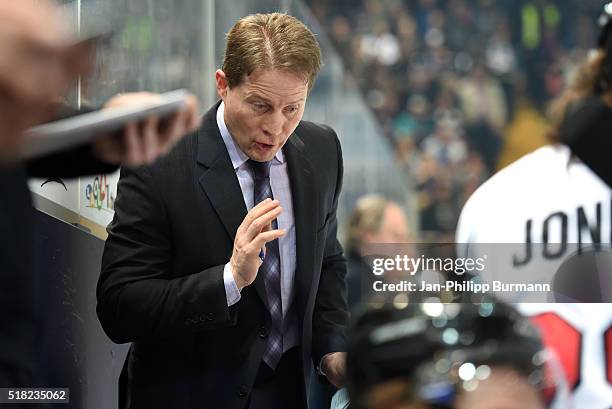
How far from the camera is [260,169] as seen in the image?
3.01 metres

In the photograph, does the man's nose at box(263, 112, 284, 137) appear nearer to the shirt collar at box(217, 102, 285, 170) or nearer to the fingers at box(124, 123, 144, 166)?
the shirt collar at box(217, 102, 285, 170)

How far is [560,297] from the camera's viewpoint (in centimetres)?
325

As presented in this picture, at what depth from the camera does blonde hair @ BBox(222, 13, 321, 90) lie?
285 centimetres

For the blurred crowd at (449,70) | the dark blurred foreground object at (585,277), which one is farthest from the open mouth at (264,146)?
the blurred crowd at (449,70)

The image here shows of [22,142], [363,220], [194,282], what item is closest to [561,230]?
[363,220]

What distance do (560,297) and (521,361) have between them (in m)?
1.96

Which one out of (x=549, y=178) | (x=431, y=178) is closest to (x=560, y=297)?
(x=549, y=178)

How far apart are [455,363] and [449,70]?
3.17m

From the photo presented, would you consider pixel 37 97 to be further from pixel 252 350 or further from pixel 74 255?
pixel 74 255

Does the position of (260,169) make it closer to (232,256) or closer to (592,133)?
(232,256)

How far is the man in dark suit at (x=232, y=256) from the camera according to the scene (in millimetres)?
2830

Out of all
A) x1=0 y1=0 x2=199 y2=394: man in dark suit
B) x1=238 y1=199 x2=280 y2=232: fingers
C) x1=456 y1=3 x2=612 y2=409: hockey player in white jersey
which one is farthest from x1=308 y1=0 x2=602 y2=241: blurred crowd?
x1=0 y1=0 x2=199 y2=394: man in dark suit

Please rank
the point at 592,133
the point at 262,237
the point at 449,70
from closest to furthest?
the point at 592,133, the point at 262,237, the point at 449,70

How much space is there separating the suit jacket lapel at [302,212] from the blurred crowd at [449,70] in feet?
3.21
